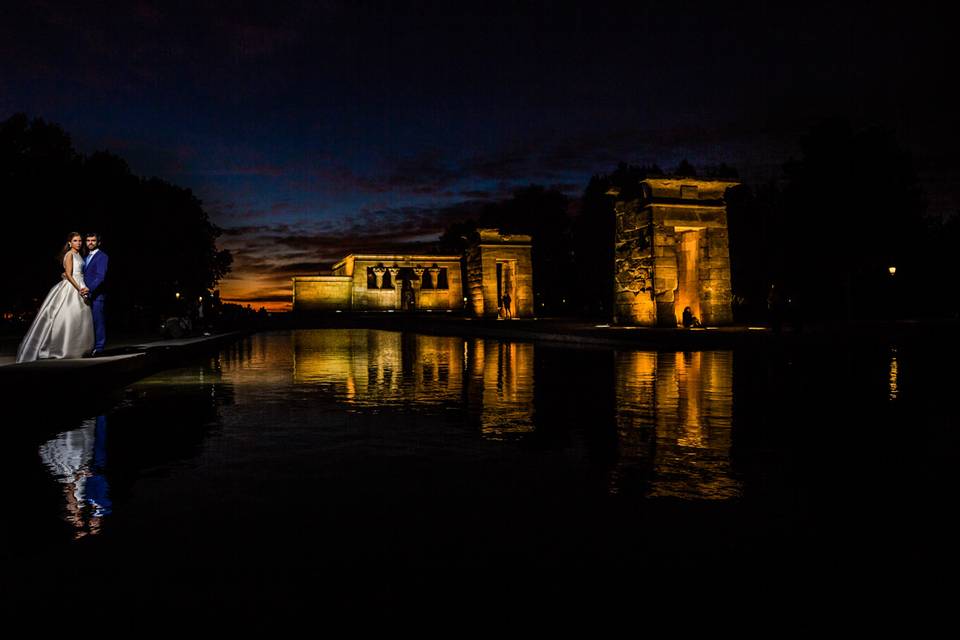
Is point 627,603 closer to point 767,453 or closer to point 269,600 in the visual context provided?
point 269,600

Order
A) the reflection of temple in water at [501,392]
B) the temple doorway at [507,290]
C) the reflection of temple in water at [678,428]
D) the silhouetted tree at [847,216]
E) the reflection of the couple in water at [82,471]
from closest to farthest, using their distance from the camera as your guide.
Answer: the reflection of the couple in water at [82,471], the reflection of temple in water at [678,428], the reflection of temple in water at [501,392], the temple doorway at [507,290], the silhouetted tree at [847,216]

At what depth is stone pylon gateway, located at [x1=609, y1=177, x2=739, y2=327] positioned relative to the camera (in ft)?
84.2

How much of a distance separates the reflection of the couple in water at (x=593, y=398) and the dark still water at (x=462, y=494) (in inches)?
2.2

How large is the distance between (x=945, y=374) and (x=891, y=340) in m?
10.7

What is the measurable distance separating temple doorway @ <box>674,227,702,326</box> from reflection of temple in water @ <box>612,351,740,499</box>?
13217 millimetres

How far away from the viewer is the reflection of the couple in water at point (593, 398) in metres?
5.85

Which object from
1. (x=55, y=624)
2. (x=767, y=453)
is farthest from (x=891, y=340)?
(x=55, y=624)

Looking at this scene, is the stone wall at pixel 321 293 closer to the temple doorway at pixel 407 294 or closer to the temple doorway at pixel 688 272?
the temple doorway at pixel 407 294

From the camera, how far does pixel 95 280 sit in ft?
45.5

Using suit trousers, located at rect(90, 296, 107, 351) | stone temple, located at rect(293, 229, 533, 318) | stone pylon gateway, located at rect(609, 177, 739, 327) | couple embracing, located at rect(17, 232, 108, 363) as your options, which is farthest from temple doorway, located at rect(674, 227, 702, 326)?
stone temple, located at rect(293, 229, 533, 318)

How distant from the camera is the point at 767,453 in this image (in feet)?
20.6

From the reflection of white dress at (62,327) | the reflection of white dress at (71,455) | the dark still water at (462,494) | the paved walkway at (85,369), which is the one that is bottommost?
the dark still water at (462,494)

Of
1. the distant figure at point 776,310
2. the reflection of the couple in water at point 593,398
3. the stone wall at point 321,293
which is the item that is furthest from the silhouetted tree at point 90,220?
the distant figure at point 776,310

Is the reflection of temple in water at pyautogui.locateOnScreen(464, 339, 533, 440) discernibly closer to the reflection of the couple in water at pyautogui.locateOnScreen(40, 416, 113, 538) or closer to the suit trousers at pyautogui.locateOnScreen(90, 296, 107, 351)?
the reflection of the couple in water at pyautogui.locateOnScreen(40, 416, 113, 538)
